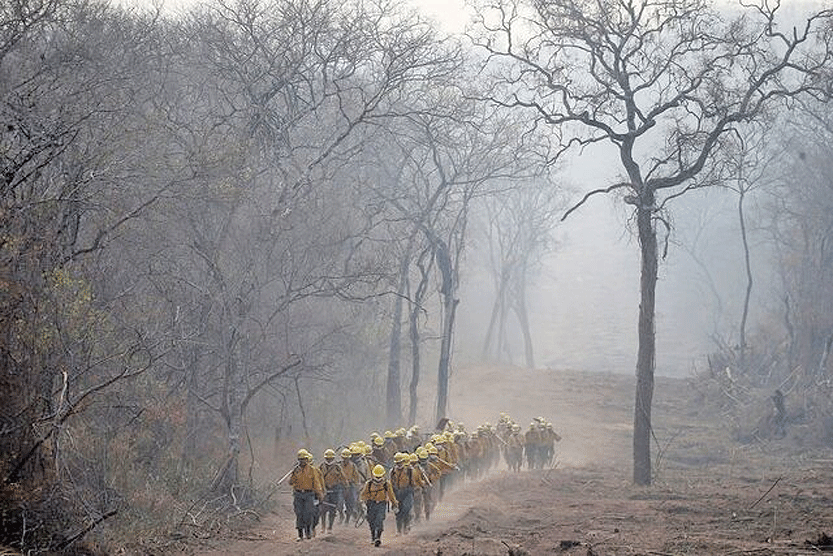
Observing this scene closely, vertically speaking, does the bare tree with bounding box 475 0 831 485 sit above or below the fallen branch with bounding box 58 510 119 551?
above

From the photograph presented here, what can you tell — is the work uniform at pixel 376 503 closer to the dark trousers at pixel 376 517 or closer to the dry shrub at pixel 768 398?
the dark trousers at pixel 376 517

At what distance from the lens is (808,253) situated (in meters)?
48.2

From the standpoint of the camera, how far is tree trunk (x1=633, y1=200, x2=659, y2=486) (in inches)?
926

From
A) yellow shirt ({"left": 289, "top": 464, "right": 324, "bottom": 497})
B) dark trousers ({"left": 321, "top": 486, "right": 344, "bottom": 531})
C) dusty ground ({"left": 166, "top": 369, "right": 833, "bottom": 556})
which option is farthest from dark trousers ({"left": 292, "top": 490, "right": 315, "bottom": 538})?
dark trousers ({"left": 321, "top": 486, "right": 344, "bottom": 531})

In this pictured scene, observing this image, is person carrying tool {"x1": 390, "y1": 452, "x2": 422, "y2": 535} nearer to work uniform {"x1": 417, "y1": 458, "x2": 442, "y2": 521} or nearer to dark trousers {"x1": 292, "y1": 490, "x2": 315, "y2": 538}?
work uniform {"x1": 417, "y1": 458, "x2": 442, "y2": 521}

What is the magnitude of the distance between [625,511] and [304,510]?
6.51 m

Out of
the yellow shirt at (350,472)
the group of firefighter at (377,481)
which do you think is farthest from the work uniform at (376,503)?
the yellow shirt at (350,472)

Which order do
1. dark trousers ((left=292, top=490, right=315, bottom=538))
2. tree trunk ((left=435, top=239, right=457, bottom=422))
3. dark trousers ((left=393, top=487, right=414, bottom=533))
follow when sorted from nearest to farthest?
dark trousers ((left=292, top=490, right=315, bottom=538)) → dark trousers ((left=393, top=487, right=414, bottom=533)) → tree trunk ((left=435, top=239, right=457, bottom=422))

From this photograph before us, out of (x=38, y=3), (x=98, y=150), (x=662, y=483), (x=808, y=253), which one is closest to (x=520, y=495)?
(x=662, y=483)

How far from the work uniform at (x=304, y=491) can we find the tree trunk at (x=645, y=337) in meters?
8.92

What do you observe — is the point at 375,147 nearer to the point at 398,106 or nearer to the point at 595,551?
the point at 398,106

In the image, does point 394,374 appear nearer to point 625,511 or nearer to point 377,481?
point 377,481

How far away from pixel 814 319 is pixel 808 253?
817 centimetres

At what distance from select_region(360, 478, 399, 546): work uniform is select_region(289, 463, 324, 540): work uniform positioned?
3.97ft
